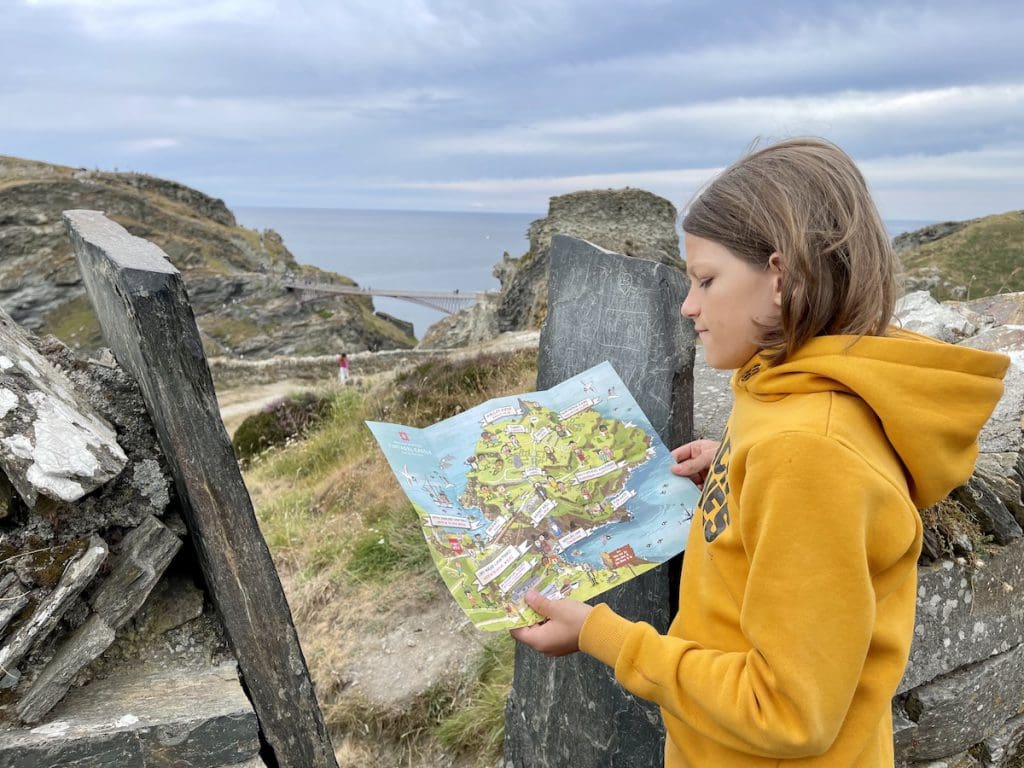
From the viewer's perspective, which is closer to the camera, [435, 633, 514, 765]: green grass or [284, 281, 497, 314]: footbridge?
[435, 633, 514, 765]: green grass

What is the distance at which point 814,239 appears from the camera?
48.6 inches

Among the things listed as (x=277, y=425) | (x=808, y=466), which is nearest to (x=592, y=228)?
(x=277, y=425)

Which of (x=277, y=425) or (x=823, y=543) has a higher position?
(x=823, y=543)

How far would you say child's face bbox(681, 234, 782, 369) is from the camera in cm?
130

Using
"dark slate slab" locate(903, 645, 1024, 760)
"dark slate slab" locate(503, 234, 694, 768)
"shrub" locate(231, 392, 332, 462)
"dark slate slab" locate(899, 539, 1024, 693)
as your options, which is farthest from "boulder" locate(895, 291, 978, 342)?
"shrub" locate(231, 392, 332, 462)

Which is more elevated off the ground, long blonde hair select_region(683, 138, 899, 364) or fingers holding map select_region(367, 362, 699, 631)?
long blonde hair select_region(683, 138, 899, 364)

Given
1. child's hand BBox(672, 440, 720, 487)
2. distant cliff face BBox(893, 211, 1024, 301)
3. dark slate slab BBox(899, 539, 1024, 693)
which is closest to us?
child's hand BBox(672, 440, 720, 487)

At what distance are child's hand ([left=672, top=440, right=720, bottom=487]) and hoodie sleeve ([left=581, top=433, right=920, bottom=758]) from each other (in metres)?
0.64

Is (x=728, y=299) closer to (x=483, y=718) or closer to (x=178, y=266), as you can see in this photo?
(x=483, y=718)

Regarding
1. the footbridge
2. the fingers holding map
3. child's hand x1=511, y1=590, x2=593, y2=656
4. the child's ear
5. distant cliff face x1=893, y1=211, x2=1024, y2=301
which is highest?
the child's ear

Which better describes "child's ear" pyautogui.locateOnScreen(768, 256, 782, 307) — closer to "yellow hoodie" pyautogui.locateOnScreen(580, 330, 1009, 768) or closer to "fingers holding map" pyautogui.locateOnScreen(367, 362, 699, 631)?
"yellow hoodie" pyautogui.locateOnScreen(580, 330, 1009, 768)

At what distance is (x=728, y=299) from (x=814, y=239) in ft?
0.57

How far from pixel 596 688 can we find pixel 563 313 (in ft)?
3.88

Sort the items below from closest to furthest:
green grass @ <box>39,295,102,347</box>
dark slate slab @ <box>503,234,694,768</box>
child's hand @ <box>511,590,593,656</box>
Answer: child's hand @ <box>511,590,593,656</box>, dark slate slab @ <box>503,234,694,768</box>, green grass @ <box>39,295,102,347</box>
